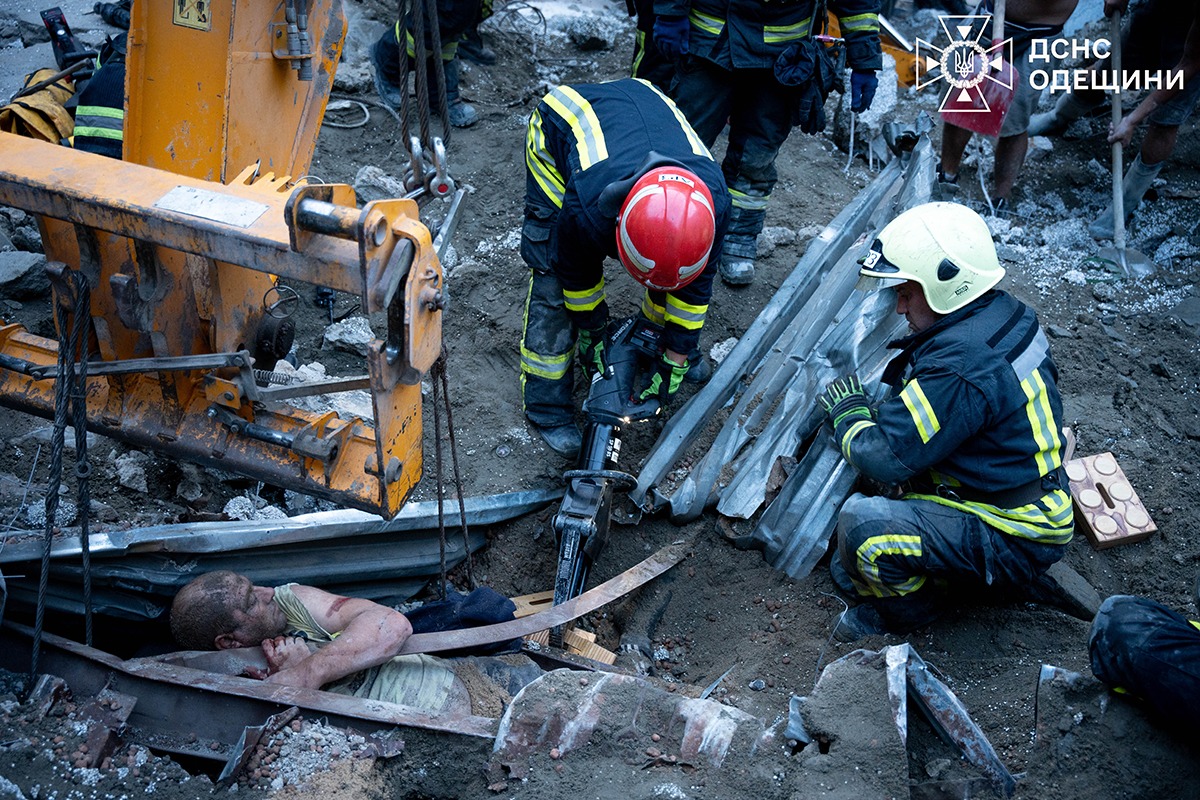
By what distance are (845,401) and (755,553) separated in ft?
2.73

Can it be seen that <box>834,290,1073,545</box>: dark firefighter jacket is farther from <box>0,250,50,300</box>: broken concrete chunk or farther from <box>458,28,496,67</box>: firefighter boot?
<box>458,28,496,67</box>: firefighter boot

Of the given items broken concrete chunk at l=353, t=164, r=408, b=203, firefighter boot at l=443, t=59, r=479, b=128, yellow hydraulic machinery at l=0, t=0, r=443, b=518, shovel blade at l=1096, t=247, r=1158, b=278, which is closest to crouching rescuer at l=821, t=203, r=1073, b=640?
yellow hydraulic machinery at l=0, t=0, r=443, b=518

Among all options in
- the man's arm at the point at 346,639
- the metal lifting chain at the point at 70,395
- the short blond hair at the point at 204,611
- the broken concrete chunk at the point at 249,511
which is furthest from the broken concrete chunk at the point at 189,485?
the metal lifting chain at the point at 70,395

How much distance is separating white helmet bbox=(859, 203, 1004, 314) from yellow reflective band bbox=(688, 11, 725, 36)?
192cm

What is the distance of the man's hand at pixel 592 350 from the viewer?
4477 millimetres

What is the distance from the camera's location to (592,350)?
14.9ft

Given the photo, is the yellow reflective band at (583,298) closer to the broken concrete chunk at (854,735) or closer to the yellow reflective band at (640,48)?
the yellow reflective band at (640,48)

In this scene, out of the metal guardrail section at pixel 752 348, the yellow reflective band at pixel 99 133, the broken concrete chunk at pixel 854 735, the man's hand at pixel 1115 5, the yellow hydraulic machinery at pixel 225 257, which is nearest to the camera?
the yellow hydraulic machinery at pixel 225 257

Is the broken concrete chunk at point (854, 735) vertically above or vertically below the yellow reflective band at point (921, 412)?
below

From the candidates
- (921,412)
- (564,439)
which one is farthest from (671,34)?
(921,412)

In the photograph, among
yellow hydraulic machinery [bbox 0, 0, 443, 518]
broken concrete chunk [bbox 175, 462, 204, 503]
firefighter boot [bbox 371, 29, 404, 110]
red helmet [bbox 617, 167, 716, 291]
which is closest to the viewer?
yellow hydraulic machinery [bbox 0, 0, 443, 518]

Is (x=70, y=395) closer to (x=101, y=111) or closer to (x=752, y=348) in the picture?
(x=101, y=111)

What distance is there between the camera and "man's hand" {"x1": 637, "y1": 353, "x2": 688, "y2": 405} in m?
4.42

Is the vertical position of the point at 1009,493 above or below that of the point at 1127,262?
below
